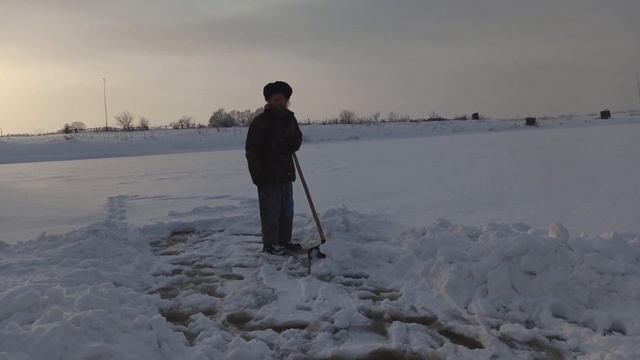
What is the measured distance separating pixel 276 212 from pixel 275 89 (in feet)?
4.20

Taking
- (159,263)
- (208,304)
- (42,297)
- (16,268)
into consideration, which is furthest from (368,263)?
(16,268)

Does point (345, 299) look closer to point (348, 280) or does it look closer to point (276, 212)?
point (348, 280)

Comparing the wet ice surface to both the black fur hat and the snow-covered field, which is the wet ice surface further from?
the black fur hat

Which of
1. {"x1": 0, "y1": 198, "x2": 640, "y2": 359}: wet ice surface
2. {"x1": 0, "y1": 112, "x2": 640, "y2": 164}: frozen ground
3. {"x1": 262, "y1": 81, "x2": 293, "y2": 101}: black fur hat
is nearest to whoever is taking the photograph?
{"x1": 0, "y1": 198, "x2": 640, "y2": 359}: wet ice surface

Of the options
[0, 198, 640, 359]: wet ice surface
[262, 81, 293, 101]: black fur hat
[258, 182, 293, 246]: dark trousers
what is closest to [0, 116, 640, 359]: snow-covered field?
[0, 198, 640, 359]: wet ice surface

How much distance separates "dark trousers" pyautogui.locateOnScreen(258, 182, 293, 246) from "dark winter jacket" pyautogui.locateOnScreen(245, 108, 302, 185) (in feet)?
0.35

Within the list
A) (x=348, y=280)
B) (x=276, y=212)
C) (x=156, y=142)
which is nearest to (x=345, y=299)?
(x=348, y=280)

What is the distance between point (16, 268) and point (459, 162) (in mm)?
10820

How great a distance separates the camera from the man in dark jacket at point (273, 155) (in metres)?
5.55

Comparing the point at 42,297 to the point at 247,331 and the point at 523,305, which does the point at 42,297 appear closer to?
the point at 247,331

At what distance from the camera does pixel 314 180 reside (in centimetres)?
1141

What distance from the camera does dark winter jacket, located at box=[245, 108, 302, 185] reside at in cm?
556

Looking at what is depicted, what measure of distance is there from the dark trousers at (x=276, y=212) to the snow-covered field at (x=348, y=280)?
288mm

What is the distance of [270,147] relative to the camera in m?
5.63
